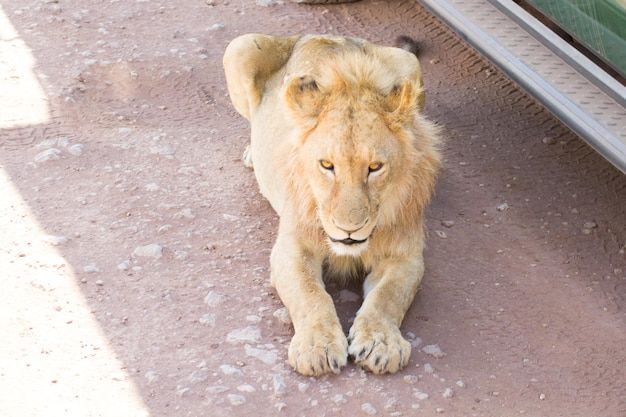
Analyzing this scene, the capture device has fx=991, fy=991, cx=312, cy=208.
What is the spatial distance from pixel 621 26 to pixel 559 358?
1.52 metres

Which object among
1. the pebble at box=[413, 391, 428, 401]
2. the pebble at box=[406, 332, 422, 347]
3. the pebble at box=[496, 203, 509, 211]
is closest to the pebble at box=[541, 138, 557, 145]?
the pebble at box=[496, 203, 509, 211]

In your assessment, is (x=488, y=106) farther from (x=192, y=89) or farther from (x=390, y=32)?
(x=192, y=89)

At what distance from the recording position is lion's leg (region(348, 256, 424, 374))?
150 inches

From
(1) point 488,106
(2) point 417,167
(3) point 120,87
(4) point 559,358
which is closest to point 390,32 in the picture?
(1) point 488,106

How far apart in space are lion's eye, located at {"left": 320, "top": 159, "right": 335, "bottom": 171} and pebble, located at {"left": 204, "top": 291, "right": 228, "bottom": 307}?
2.56 ft

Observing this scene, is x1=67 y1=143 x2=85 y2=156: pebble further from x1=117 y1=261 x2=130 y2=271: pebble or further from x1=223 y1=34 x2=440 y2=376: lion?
x1=223 y1=34 x2=440 y2=376: lion

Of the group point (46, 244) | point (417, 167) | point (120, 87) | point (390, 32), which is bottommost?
point (390, 32)

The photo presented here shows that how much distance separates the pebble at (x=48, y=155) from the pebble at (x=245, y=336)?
195cm

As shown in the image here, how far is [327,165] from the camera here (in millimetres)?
3947

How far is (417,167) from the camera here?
4.25m

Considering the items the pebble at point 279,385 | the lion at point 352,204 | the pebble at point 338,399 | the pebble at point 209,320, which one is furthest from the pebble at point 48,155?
the pebble at point 338,399

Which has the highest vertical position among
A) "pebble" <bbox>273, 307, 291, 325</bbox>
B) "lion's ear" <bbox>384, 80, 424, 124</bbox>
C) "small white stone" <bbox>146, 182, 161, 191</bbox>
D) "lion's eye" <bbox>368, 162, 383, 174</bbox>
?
"lion's ear" <bbox>384, 80, 424, 124</bbox>

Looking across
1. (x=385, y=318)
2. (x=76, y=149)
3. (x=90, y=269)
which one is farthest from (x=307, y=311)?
(x=76, y=149)

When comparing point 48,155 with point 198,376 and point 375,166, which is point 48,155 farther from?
point 375,166
